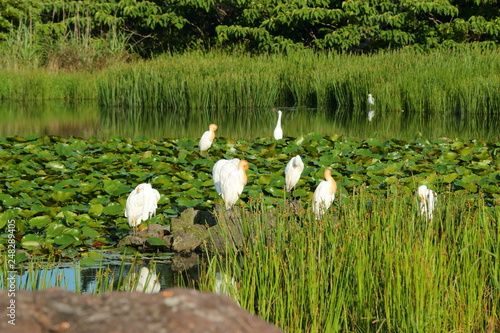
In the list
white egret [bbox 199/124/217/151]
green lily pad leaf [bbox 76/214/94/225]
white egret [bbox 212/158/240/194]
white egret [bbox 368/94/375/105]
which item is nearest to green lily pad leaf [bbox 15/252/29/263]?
green lily pad leaf [bbox 76/214/94/225]

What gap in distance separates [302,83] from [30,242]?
13.4 m

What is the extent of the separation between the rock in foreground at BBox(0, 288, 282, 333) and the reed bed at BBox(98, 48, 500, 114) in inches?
565

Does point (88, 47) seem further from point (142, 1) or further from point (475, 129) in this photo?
point (475, 129)

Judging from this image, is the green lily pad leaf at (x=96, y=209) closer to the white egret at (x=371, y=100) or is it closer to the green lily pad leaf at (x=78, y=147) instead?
the green lily pad leaf at (x=78, y=147)

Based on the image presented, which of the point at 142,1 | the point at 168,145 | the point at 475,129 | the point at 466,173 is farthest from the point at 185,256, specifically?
the point at 142,1

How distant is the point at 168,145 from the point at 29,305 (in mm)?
7807

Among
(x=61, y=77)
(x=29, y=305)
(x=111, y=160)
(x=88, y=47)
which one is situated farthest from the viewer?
(x=88, y=47)

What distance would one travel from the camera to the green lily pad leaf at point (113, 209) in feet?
19.3

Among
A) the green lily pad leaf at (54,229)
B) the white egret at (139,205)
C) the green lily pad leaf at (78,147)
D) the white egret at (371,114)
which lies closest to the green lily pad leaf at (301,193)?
the white egret at (139,205)

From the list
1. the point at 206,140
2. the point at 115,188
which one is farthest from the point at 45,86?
the point at 115,188

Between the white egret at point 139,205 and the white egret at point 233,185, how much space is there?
0.57 m

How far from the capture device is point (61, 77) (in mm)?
19562

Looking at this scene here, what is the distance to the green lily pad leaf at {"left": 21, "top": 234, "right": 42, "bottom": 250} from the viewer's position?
495 centimetres

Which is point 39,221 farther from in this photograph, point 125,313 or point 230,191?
point 125,313
